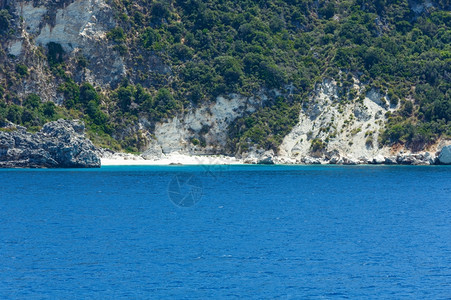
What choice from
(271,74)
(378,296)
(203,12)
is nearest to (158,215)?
(378,296)

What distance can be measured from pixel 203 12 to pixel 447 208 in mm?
89999

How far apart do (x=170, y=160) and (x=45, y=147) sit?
82.9ft

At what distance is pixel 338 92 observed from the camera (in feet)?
431

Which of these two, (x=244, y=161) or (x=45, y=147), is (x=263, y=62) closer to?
(x=244, y=161)

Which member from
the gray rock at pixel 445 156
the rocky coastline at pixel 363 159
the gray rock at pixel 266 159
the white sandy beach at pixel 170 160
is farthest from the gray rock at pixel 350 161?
the white sandy beach at pixel 170 160

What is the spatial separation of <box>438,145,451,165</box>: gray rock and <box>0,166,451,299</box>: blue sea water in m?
33.6

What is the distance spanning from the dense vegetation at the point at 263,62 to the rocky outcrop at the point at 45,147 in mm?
9734

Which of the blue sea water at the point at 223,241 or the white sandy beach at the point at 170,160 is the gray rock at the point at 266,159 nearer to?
the white sandy beach at the point at 170,160

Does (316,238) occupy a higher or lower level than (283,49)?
lower

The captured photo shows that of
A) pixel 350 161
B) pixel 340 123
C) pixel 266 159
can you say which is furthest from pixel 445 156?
pixel 266 159

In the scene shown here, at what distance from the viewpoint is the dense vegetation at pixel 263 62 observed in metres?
125

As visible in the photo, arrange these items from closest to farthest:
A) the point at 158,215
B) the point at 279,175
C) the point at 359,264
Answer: the point at 359,264 < the point at 158,215 < the point at 279,175

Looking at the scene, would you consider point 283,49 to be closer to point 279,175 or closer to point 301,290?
point 279,175

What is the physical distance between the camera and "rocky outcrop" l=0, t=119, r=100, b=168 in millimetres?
103250
